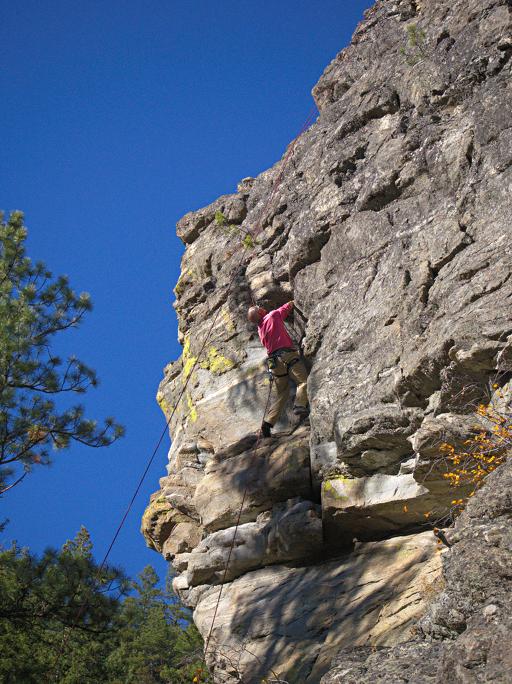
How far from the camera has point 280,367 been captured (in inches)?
363

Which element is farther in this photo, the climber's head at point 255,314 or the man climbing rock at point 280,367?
the climber's head at point 255,314

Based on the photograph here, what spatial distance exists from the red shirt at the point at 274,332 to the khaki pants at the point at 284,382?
16cm

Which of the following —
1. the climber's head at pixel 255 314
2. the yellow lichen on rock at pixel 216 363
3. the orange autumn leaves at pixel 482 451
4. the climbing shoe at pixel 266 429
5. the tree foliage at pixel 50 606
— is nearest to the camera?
the orange autumn leaves at pixel 482 451

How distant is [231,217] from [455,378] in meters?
7.13

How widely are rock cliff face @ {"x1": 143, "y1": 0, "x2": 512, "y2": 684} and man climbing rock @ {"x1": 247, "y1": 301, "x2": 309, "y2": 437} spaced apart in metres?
0.22

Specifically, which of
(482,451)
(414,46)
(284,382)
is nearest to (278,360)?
(284,382)

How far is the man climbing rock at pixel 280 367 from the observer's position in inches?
360

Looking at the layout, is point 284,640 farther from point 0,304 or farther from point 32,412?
point 0,304

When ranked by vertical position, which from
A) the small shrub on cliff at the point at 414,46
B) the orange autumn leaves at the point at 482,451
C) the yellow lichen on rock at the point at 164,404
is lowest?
the orange autumn leaves at the point at 482,451

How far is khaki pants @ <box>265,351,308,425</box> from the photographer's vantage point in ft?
30.0

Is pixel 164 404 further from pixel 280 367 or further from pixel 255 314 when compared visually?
pixel 280 367

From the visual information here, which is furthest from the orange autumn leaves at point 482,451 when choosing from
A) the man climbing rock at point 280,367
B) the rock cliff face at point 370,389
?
the man climbing rock at point 280,367

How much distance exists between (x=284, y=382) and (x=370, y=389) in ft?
6.62

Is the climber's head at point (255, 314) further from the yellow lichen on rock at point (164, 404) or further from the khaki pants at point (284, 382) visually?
the yellow lichen on rock at point (164, 404)
